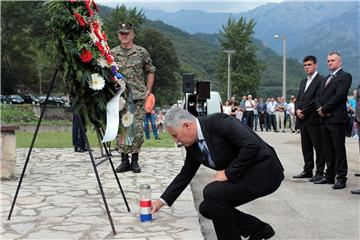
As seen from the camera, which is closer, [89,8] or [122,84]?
[89,8]

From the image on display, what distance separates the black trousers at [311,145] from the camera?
7.91 meters

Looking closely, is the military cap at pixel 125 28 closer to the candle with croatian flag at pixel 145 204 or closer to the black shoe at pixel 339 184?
the candle with croatian flag at pixel 145 204

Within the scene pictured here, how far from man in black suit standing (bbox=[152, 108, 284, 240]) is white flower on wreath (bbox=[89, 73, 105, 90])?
42.2 inches

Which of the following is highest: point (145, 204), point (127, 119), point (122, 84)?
point (122, 84)

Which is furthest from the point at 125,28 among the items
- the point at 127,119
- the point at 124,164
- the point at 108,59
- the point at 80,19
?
the point at 80,19

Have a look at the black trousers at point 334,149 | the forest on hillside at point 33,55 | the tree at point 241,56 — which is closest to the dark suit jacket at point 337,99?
the black trousers at point 334,149

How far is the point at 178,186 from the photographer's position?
465 centimetres

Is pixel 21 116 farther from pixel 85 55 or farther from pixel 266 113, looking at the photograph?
pixel 85 55

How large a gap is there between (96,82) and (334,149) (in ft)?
14.1

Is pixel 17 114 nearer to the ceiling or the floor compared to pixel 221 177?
nearer to the floor

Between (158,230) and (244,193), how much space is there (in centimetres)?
106

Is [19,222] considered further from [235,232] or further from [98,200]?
[235,232]

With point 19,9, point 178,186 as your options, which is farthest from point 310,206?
point 19,9

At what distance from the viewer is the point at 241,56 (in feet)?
225
